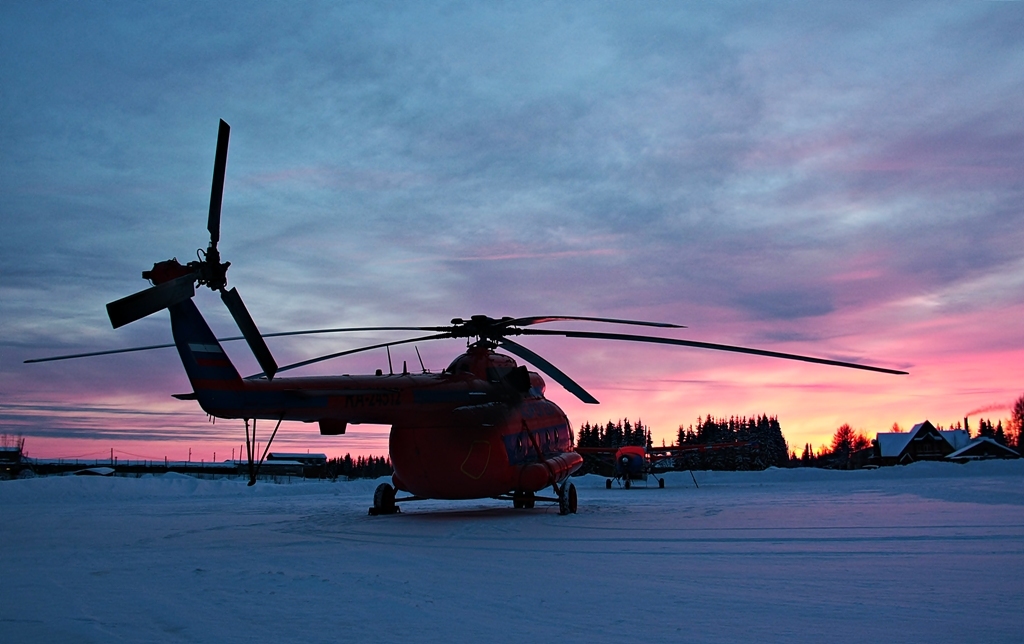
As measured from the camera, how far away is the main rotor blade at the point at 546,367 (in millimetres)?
17938

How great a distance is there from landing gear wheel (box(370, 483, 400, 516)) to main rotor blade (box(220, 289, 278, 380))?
7329mm

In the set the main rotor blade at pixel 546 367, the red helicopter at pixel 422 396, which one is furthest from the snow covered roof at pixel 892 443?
the main rotor blade at pixel 546 367

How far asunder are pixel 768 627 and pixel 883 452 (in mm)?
75502

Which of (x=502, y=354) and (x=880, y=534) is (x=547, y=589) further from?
(x=502, y=354)

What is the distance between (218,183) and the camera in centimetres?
1170

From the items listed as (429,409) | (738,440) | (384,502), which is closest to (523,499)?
(384,502)

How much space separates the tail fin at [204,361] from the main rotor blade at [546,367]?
264 inches

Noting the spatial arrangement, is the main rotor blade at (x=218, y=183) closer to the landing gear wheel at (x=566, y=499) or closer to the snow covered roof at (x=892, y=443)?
the landing gear wheel at (x=566, y=499)

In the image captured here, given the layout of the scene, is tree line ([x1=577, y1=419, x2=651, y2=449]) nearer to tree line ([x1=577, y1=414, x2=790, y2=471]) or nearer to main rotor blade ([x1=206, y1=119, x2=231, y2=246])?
tree line ([x1=577, y1=414, x2=790, y2=471])

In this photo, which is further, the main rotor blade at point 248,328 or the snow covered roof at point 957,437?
the snow covered roof at point 957,437

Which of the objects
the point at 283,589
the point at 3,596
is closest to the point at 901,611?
the point at 283,589

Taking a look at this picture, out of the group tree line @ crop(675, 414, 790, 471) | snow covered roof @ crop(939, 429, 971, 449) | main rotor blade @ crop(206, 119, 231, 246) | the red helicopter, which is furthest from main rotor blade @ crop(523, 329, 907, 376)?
snow covered roof @ crop(939, 429, 971, 449)

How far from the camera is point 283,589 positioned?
798 centimetres

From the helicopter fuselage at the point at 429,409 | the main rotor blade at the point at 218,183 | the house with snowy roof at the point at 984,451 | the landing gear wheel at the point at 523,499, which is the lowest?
the house with snowy roof at the point at 984,451
